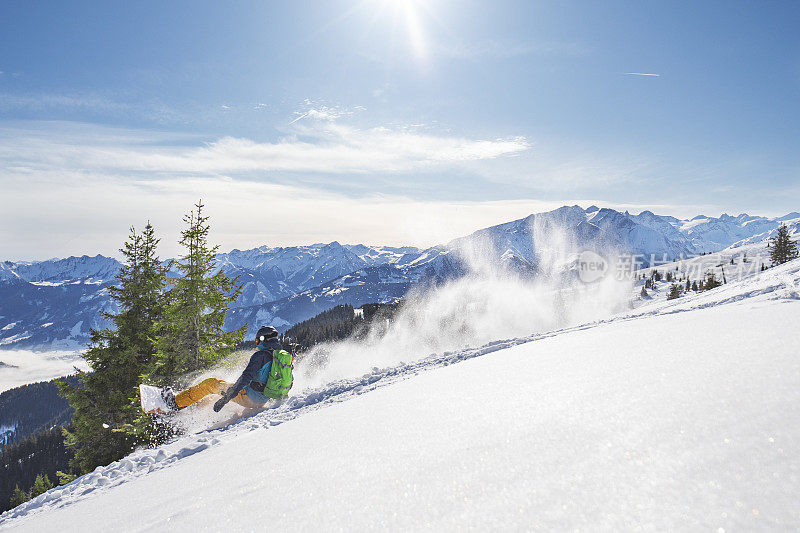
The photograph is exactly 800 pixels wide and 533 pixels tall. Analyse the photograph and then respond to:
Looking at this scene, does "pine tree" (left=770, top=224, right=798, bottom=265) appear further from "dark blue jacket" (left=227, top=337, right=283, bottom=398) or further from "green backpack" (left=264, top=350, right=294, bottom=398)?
"dark blue jacket" (left=227, top=337, right=283, bottom=398)

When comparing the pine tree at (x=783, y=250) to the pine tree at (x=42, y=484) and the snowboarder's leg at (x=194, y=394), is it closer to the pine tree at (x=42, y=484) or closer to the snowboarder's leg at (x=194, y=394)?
the snowboarder's leg at (x=194, y=394)

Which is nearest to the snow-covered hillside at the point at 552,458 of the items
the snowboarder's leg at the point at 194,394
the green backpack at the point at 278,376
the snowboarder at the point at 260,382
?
the snowboarder at the point at 260,382

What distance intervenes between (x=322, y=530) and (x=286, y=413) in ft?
24.0

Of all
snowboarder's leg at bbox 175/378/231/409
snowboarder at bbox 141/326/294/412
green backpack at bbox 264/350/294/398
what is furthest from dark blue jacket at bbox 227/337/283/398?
snowboarder's leg at bbox 175/378/231/409

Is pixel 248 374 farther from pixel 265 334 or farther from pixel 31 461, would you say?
pixel 31 461

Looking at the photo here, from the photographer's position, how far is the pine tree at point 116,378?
52.5ft

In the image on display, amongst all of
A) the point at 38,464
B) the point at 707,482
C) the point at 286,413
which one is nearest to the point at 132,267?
the point at 286,413

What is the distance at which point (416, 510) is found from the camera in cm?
216

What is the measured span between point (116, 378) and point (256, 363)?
11.3 meters

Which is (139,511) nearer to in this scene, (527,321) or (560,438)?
(560,438)

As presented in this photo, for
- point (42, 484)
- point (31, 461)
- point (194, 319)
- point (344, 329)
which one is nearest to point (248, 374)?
point (194, 319)

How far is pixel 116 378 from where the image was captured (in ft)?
55.6

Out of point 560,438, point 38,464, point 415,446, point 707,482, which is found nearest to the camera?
point 707,482

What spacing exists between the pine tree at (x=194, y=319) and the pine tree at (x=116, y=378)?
843 mm
